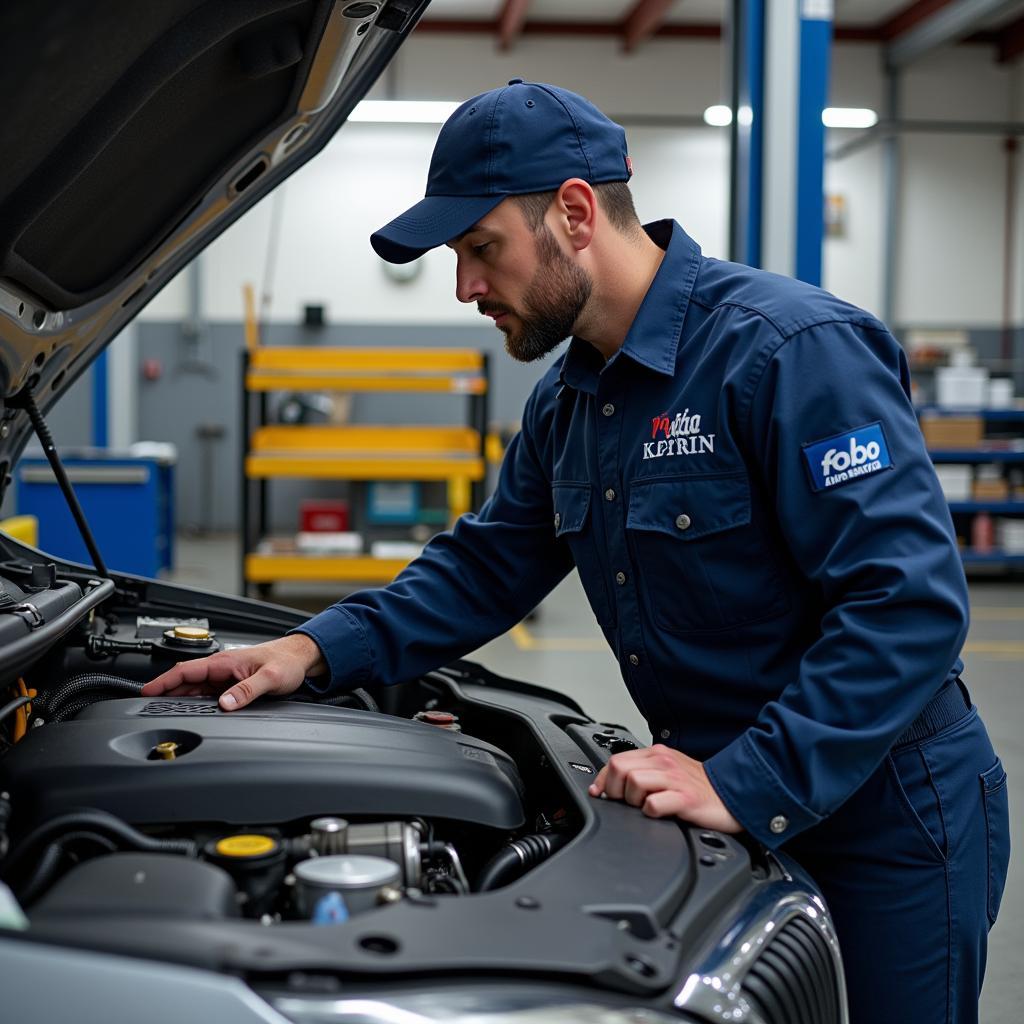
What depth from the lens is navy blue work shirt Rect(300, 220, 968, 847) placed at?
43.3 inches

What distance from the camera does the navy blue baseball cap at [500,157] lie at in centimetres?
A: 124

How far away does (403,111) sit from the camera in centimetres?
924

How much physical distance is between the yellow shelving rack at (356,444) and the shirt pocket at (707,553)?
4.29 meters

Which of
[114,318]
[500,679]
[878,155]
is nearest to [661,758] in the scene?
[500,679]

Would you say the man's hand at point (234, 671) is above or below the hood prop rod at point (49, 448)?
below

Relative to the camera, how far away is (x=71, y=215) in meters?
1.36

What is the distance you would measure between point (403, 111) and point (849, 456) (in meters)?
8.74

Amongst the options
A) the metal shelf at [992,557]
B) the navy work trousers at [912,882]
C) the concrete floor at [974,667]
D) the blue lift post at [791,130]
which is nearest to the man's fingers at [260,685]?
the navy work trousers at [912,882]

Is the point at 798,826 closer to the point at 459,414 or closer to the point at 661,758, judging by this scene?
the point at 661,758

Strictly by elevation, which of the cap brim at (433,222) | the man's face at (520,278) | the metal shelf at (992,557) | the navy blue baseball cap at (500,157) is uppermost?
the navy blue baseball cap at (500,157)

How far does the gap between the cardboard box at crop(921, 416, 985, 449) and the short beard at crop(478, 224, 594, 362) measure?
6370 millimetres

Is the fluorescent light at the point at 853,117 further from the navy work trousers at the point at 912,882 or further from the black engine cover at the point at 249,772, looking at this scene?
the black engine cover at the point at 249,772

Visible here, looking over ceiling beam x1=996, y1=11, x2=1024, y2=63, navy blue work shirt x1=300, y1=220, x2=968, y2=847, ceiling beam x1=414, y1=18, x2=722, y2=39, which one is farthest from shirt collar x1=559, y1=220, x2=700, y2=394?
ceiling beam x1=996, y1=11, x2=1024, y2=63

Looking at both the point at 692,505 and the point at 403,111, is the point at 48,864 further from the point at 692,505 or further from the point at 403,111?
the point at 403,111
